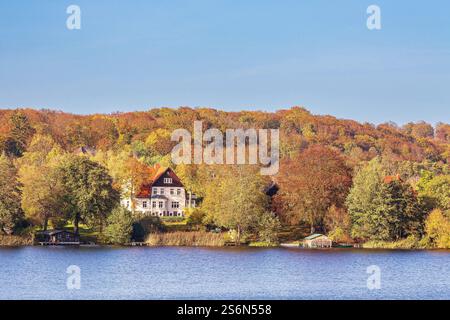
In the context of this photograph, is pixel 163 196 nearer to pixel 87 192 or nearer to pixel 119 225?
pixel 87 192

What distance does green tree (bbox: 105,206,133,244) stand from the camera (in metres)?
65.0

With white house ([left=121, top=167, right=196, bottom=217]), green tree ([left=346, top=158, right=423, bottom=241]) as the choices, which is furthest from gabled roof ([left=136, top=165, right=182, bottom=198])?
green tree ([left=346, top=158, right=423, bottom=241])

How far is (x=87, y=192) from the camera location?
65500 millimetres

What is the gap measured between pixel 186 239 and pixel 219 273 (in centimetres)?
1942

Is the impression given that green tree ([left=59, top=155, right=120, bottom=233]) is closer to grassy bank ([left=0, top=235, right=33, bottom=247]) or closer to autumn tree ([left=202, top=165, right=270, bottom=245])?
grassy bank ([left=0, top=235, right=33, bottom=247])

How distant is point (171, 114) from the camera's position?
119500mm

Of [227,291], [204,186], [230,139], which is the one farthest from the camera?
[230,139]

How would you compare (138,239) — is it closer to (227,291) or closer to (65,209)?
(65,209)

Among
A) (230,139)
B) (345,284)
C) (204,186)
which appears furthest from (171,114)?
(345,284)

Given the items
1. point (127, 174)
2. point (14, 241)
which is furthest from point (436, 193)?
point (14, 241)

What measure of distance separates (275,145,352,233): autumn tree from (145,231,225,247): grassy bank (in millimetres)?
6070

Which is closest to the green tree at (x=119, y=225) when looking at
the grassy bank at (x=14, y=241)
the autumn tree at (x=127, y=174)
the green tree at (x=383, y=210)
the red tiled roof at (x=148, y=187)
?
the grassy bank at (x=14, y=241)
